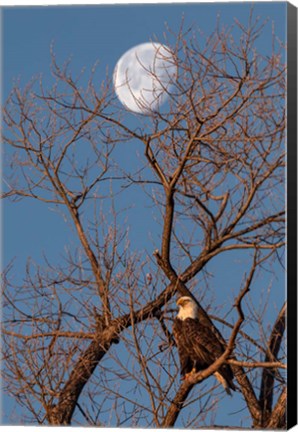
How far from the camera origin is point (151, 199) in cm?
868

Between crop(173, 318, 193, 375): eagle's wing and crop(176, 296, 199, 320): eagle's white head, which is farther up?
crop(176, 296, 199, 320): eagle's white head

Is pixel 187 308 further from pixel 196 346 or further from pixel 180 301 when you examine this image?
pixel 196 346

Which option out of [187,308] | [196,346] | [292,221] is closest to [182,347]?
[196,346]

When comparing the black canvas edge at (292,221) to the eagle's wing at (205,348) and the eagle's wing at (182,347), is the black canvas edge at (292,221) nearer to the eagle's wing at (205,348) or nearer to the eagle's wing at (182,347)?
the eagle's wing at (205,348)

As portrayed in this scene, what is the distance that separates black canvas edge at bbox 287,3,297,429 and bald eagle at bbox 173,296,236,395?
1.71 ft

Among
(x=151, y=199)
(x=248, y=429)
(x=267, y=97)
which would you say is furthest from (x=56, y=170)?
(x=248, y=429)

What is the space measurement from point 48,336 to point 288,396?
1.65 meters

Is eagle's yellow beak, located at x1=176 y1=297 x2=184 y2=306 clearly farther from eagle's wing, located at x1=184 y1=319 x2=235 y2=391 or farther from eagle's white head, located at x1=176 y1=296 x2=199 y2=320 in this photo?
eagle's wing, located at x1=184 y1=319 x2=235 y2=391

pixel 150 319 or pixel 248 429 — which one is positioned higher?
pixel 150 319

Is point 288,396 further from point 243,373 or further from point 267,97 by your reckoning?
point 267,97

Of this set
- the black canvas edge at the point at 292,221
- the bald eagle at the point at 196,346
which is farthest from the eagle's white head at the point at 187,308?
the black canvas edge at the point at 292,221

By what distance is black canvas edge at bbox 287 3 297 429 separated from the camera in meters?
7.52

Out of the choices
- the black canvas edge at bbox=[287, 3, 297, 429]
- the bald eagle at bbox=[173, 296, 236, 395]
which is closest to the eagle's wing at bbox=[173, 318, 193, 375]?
the bald eagle at bbox=[173, 296, 236, 395]

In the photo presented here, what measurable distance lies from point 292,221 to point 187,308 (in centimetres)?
105
